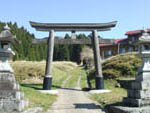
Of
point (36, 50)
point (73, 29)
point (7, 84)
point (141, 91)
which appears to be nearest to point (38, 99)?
point (7, 84)

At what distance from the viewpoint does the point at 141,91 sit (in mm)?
7727

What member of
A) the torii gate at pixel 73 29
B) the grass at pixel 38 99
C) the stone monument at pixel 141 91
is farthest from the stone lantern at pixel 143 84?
the torii gate at pixel 73 29

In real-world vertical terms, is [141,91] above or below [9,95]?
above

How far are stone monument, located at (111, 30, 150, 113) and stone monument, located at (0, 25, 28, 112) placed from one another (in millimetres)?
3854

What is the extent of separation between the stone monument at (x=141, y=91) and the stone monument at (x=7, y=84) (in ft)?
12.6

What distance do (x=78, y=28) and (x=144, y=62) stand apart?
897cm

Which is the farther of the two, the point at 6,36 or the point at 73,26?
the point at 73,26

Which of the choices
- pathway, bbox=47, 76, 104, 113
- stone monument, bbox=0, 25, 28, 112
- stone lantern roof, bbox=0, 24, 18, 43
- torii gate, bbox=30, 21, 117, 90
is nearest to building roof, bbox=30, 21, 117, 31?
torii gate, bbox=30, 21, 117, 90

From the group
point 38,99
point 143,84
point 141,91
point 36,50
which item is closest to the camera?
point 141,91

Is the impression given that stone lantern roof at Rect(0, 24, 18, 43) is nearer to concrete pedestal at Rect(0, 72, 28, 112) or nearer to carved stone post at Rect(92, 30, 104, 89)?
concrete pedestal at Rect(0, 72, 28, 112)

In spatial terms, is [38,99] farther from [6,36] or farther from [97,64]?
[97,64]

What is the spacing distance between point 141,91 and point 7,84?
16.7 ft

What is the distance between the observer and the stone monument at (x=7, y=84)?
764 centimetres

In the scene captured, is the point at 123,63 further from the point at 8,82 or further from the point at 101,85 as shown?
the point at 8,82
